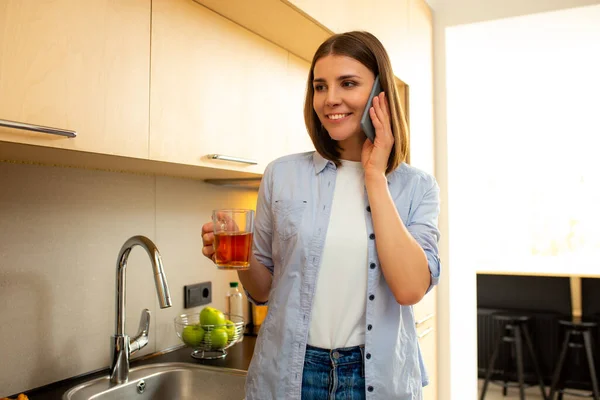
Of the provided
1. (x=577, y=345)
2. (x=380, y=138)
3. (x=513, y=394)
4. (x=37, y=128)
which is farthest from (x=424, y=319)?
(x=513, y=394)

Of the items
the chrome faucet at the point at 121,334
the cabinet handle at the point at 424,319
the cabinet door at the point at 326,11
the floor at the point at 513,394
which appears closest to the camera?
the chrome faucet at the point at 121,334

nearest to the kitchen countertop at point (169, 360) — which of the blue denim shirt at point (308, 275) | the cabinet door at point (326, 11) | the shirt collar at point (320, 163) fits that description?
the blue denim shirt at point (308, 275)

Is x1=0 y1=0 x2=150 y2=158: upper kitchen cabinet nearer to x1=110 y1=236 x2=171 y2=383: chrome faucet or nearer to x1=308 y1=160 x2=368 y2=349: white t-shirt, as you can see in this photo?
x1=110 y1=236 x2=171 y2=383: chrome faucet

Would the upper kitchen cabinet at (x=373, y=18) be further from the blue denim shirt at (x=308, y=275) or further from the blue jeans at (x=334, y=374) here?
the blue jeans at (x=334, y=374)

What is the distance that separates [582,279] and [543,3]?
9.51ft

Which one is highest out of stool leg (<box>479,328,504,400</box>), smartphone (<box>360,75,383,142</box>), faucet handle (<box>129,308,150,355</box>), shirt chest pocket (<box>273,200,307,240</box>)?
smartphone (<box>360,75,383,142</box>)

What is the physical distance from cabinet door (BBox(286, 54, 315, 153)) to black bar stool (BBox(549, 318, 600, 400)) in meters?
3.20

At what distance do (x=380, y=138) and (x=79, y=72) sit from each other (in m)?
0.68

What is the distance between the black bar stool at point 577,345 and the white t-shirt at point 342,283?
3623mm

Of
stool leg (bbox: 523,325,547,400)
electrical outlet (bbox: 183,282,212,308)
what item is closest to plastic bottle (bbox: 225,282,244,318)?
electrical outlet (bbox: 183,282,212,308)

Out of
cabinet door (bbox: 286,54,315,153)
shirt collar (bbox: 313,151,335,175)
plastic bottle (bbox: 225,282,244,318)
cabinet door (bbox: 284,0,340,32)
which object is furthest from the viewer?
plastic bottle (bbox: 225,282,244,318)

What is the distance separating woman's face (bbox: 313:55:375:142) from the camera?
4.27ft

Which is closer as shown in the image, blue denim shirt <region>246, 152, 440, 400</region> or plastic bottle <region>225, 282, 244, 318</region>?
blue denim shirt <region>246, 152, 440, 400</region>

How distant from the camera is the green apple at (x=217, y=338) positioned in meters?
1.83
